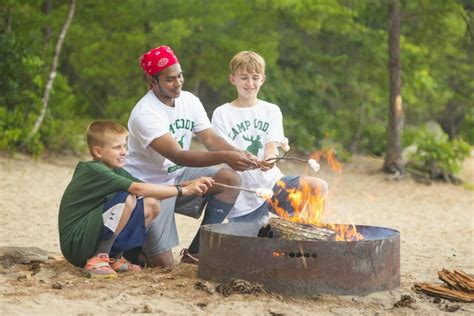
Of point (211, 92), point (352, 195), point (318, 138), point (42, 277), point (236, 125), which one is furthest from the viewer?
point (211, 92)

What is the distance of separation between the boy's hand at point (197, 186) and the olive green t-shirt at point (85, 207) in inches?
14.6

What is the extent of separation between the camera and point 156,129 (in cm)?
558

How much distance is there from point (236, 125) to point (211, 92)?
13509 mm

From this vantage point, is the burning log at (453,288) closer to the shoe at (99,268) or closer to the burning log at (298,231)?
the burning log at (298,231)

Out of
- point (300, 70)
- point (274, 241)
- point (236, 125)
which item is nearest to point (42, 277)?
point (274, 241)

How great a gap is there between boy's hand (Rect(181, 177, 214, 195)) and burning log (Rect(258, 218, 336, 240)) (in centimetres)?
50

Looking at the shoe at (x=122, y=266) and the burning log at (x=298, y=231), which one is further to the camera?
the shoe at (x=122, y=266)

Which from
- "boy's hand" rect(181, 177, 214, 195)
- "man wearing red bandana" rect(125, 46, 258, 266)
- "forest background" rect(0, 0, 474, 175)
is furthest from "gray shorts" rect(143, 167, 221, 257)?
"forest background" rect(0, 0, 474, 175)

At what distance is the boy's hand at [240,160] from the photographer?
5.49 metres

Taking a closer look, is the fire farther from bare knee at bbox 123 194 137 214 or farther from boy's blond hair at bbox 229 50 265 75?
bare knee at bbox 123 194 137 214

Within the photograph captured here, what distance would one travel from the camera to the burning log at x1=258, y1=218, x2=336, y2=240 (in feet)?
17.3

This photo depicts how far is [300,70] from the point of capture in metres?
18.3

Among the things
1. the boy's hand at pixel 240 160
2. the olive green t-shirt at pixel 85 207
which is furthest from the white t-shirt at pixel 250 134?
the olive green t-shirt at pixel 85 207

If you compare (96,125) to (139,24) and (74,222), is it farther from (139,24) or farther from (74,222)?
(139,24)
